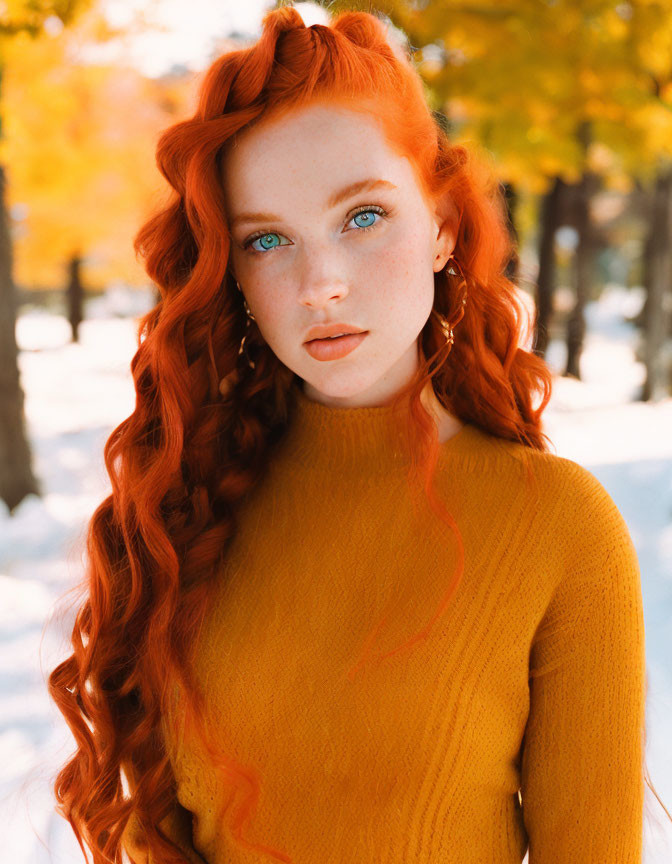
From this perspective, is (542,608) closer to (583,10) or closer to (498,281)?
(498,281)

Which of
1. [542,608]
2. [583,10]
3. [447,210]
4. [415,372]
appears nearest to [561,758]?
[542,608]

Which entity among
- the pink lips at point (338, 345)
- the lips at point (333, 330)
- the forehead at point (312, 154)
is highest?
the forehead at point (312, 154)

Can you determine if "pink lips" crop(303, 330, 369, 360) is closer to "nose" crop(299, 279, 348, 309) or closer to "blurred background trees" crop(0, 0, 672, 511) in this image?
"nose" crop(299, 279, 348, 309)

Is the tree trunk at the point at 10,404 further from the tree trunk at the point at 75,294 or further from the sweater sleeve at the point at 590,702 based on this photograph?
the tree trunk at the point at 75,294

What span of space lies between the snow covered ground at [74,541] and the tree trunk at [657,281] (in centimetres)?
43

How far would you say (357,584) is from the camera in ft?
4.91

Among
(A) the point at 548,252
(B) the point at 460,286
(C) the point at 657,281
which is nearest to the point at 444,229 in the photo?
(B) the point at 460,286

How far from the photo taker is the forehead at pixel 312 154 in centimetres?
141

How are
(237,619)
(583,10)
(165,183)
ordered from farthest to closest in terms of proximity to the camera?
(583,10) < (165,183) < (237,619)

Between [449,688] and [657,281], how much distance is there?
28.0ft

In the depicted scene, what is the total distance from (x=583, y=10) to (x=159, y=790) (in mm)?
5481

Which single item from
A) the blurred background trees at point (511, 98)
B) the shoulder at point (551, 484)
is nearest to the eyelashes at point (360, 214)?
the shoulder at point (551, 484)

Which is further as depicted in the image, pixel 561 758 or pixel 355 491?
pixel 355 491

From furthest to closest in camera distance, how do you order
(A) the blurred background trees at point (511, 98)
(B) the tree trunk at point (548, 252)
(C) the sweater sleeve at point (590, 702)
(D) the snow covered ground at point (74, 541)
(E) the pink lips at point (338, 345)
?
(B) the tree trunk at point (548, 252), (A) the blurred background trees at point (511, 98), (D) the snow covered ground at point (74, 541), (E) the pink lips at point (338, 345), (C) the sweater sleeve at point (590, 702)
